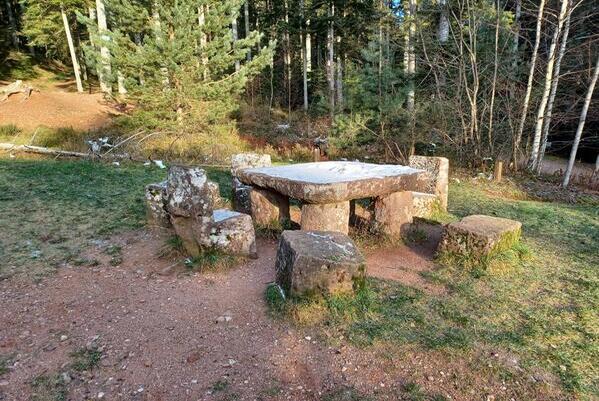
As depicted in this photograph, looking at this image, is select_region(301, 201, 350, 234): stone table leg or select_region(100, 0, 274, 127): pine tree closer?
select_region(301, 201, 350, 234): stone table leg

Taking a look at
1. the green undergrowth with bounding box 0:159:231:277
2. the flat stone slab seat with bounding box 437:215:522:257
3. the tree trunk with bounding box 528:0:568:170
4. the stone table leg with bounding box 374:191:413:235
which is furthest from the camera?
the tree trunk with bounding box 528:0:568:170

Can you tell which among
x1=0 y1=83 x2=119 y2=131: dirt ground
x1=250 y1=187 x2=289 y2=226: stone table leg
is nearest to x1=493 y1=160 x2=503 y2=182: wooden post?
x1=250 y1=187 x2=289 y2=226: stone table leg

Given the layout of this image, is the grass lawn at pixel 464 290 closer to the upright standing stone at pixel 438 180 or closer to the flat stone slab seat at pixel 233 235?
the upright standing stone at pixel 438 180

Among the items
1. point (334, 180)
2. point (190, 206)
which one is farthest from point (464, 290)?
point (190, 206)

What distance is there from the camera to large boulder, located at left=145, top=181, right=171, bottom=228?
17.5 feet

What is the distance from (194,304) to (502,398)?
2.54m

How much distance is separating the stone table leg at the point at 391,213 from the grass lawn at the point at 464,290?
999 millimetres

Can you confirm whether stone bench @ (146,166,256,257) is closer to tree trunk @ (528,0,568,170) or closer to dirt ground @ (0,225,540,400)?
dirt ground @ (0,225,540,400)

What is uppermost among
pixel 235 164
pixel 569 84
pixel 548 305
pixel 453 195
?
pixel 569 84

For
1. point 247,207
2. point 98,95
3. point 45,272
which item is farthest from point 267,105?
point 45,272

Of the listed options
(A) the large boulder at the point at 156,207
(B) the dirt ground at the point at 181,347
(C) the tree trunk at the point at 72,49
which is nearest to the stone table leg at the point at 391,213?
(B) the dirt ground at the point at 181,347

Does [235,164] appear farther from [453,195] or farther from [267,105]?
[267,105]

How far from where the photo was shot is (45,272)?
13.4ft

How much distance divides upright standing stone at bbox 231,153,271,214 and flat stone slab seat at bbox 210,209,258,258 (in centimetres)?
135
